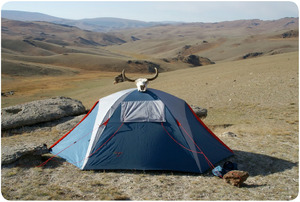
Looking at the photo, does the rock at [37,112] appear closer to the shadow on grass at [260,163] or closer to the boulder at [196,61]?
the shadow on grass at [260,163]

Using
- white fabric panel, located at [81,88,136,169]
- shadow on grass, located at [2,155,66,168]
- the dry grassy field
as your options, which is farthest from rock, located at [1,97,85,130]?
white fabric panel, located at [81,88,136,169]

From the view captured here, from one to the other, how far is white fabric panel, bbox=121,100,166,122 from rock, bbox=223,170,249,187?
2.47 m

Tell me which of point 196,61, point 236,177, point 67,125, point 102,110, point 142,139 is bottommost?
point 67,125

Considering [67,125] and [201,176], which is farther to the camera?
[67,125]

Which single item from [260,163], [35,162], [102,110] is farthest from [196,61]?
[35,162]

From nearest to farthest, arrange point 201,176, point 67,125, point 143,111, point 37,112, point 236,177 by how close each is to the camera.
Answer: point 236,177 < point 201,176 < point 143,111 < point 67,125 < point 37,112

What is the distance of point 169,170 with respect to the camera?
847 cm

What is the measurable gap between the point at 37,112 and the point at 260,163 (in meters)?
10.2

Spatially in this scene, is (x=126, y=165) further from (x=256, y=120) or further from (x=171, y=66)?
(x=171, y=66)

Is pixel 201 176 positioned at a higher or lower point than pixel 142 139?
lower

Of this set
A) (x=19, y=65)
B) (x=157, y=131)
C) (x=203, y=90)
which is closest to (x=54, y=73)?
(x=19, y=65)

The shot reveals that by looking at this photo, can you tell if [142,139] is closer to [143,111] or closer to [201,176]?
[143,111]

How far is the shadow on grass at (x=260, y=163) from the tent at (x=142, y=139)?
66 centimetres

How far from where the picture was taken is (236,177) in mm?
7406
